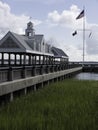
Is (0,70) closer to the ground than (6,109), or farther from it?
farther from it

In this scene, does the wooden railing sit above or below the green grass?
above

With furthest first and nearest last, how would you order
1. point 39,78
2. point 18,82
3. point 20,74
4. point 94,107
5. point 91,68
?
point 91,68 → point 39,78 → point 20,74 → point 18,82 → point 94,107

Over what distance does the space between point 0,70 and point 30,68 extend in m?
10.5

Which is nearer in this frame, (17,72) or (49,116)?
(49,116)

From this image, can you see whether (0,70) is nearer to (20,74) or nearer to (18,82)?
(18,82)

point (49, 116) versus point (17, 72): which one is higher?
point (17, 72)

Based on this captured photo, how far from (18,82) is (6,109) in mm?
5890

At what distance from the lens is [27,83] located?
28891 mm

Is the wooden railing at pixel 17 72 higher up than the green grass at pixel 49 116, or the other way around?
the wooden railing at pixel 17 72

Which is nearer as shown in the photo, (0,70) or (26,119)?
(26,119)

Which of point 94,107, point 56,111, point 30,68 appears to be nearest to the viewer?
point 56,111

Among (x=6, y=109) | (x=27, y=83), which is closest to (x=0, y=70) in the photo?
(x=6, y=109)

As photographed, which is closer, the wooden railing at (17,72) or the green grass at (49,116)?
the green grass at (49,116)

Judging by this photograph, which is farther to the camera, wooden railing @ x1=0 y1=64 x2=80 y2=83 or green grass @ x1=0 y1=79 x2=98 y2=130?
wooden railing @ x1=0 y1=64 x2=80 y2=83
